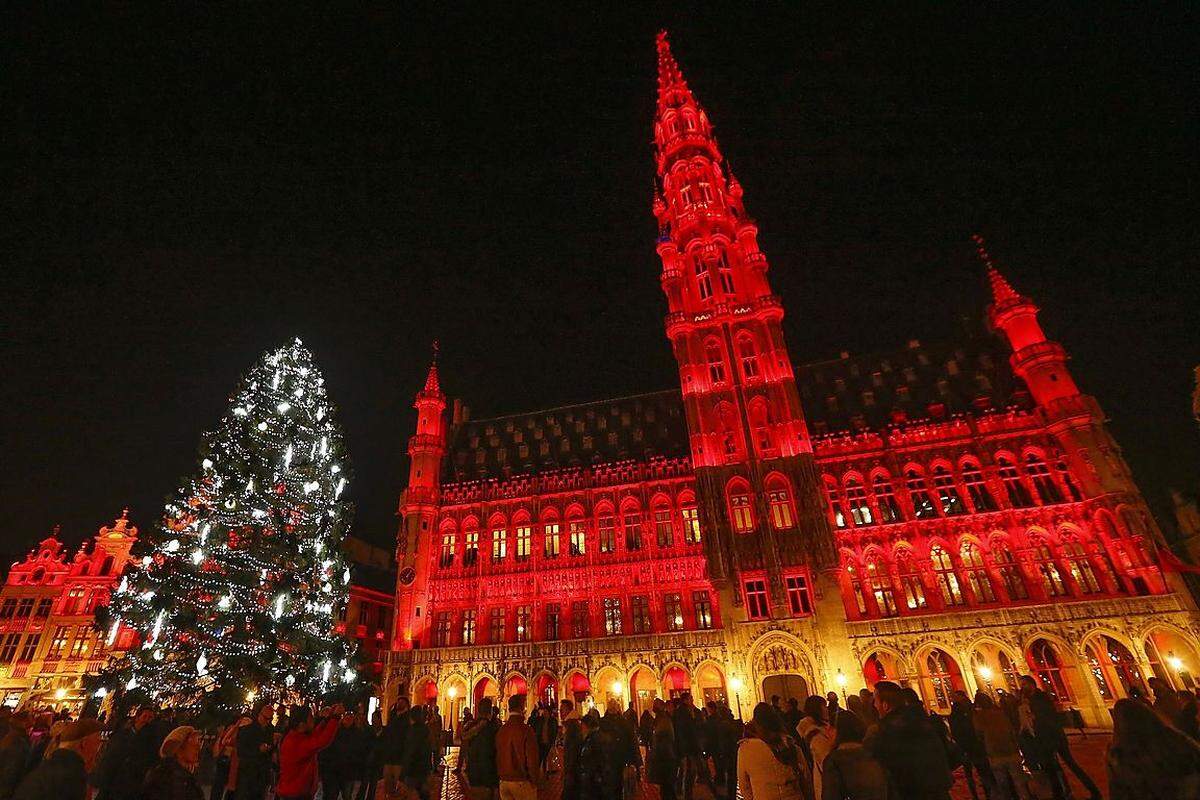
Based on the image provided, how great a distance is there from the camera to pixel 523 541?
3694cm

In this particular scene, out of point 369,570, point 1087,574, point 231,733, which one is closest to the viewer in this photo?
point 231,733

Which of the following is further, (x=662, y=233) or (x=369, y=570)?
(x=369, y=570)

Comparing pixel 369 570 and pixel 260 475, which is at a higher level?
pixel 369 570

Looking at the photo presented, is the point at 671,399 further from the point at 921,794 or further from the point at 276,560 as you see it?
the point at 921,794

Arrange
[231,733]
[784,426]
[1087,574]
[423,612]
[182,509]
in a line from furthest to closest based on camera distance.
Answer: [423,612] < [784,426] < [1087,574] < [182,509] < [231,733]

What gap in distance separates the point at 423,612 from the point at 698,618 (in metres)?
16.4

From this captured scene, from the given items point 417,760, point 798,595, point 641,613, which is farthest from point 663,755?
point 641,613

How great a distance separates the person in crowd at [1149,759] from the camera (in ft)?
17.4

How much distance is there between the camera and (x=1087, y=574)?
27812mm

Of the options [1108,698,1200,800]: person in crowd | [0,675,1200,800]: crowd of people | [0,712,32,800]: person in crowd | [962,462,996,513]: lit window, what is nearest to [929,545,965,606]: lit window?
[962,462,996,513]: lit window

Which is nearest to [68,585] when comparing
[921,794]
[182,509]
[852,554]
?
[182,509]

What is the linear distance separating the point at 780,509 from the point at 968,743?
2149cm

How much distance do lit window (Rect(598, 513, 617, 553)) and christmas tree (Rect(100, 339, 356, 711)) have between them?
19.2 m

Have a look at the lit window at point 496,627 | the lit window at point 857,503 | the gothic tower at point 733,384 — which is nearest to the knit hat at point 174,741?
the gothic tower at point 733,384
